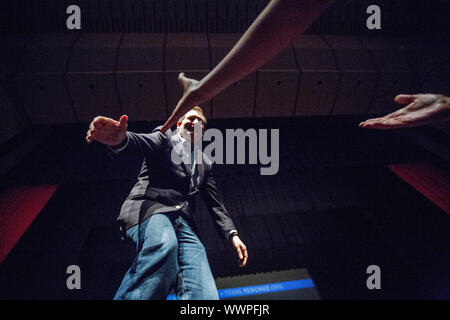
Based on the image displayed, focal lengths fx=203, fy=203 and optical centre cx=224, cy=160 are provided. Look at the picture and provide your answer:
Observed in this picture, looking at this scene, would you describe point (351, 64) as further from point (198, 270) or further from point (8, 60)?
point (8, 60)

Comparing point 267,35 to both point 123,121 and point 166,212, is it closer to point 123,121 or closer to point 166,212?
point 123,121

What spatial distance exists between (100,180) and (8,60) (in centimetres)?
137

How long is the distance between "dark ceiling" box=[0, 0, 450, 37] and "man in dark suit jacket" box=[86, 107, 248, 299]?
147cm

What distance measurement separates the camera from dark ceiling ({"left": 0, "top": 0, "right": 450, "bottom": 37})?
2.01 m

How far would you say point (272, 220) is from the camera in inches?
74.3

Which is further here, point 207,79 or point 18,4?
point 18,4

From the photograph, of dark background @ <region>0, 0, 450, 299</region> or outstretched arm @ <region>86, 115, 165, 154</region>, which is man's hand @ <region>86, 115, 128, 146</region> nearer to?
outstretched arm @ <region>86, 115, 165, 154</region>

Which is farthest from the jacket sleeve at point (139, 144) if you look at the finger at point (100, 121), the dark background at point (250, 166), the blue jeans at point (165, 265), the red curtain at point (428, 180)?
the red curtain at point (428, 180)

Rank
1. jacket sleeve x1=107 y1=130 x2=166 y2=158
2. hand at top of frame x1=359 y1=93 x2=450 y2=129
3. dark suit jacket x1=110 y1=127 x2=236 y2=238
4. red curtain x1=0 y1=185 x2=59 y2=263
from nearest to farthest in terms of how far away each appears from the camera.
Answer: hand at top of frame x1=359 y1=93 x2=450 y2=129 → jacket sleeve x1=107 y1=130 x2=166 y2=158 → dark suit jacket x1=110 y1=127 x2=236 y2=238 → red curtain x1=0 y1=185 x2=59 y2=263

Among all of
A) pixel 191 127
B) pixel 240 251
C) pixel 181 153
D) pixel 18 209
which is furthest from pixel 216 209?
pixel 18 209

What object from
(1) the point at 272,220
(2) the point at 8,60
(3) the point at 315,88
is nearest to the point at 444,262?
(1) the point at 272,220

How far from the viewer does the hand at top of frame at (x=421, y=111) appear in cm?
70

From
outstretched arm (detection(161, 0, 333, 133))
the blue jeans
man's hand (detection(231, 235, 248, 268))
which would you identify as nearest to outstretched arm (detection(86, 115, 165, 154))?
the blue jeans

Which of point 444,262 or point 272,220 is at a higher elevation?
point 272,220
